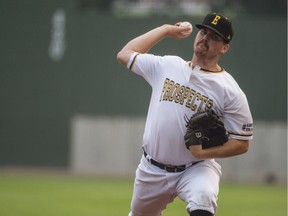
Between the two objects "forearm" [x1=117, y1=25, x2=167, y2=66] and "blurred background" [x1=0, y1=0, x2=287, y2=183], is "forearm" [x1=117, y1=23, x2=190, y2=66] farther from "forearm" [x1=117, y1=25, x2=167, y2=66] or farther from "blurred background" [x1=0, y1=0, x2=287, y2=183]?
"blurred background" [x1=0, y1=0, x2=287, y2=183]

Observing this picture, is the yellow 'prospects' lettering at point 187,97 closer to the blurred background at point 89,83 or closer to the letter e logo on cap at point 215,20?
the letter e logo on cap at point 215,20

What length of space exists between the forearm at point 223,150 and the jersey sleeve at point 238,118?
0.19 feet

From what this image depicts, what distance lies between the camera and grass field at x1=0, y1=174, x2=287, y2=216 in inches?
531

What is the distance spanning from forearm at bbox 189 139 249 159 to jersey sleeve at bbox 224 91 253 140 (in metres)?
0.06

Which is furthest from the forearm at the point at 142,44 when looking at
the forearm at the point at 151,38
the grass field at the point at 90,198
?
the grass field at the point at 90,198

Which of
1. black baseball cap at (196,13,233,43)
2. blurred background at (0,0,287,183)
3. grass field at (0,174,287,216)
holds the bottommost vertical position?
grass field at (0,174,287,216)

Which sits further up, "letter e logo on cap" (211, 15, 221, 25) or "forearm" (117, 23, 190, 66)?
"letter e logo on cap" (211, 15, 221, 25)

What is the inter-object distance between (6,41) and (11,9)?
0.85 metres

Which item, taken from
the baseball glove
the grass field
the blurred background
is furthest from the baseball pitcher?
the blurred background

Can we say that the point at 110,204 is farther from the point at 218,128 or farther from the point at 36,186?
the point at 218,128

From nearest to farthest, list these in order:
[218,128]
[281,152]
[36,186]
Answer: [218,128] → [36,186] → [281,152]

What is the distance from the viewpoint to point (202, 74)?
786cm

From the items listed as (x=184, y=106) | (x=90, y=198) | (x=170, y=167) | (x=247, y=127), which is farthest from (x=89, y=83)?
(x=247, y=127)

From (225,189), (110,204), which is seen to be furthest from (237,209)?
(225,189)
